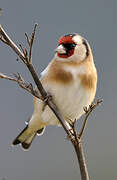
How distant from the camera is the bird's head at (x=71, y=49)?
2801 mm

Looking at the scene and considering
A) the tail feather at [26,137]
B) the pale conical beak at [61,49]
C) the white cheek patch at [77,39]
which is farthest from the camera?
the tail feather at [26,137]

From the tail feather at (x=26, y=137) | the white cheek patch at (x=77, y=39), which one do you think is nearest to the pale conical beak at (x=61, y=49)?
the white cheek patch at (x=77, y=39)

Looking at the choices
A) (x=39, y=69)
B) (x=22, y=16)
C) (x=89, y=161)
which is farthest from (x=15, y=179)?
(x=22, y=16)

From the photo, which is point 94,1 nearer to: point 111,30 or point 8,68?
point 111,30

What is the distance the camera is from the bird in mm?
2777

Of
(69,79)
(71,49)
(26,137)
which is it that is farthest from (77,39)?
(26,137)

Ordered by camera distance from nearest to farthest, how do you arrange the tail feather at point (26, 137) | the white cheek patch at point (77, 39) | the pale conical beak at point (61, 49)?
the pale conical beak at point (61, 49) < the white cheek patch at point (77, 39) < the tail feather at point (26, 137)

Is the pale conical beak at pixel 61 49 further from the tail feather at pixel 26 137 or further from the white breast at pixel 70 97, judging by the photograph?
the tail feather at pixel 26 137

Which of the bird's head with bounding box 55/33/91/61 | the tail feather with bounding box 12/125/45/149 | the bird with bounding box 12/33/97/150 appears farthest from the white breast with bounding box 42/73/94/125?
the tail feather with bounding box 12/125/45/149

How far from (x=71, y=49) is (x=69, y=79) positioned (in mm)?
165

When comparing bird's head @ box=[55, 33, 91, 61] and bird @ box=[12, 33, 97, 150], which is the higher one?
bird's head @ box=[55, 33, 91, 61]

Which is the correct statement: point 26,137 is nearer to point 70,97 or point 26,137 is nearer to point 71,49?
point 70,97

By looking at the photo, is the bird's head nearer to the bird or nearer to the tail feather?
the bird

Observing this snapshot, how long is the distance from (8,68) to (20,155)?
0.93 m
